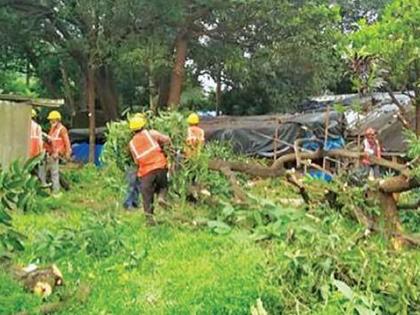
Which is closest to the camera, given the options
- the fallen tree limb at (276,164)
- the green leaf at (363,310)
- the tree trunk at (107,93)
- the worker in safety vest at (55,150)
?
the green leaf at (363,310)

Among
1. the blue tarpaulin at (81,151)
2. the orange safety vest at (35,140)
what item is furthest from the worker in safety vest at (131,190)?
the blue tarpaulin at (81,151)

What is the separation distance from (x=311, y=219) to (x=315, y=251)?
5.43 feet

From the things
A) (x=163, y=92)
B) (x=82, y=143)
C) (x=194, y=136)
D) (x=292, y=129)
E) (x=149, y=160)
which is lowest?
(x=82, y=143)

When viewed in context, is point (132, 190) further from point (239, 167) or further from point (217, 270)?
point (217, 270)

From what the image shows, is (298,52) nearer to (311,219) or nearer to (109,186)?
(109,186)

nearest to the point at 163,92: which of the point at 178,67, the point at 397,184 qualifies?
the point at 178,67

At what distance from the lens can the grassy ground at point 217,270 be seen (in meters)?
6.00

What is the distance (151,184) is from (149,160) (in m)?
0.35

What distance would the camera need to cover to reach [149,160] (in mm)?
10422

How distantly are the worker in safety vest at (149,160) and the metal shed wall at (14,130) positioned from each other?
2165mm

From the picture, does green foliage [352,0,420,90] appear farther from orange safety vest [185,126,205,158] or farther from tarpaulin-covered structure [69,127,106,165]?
tarpaulin-covered structure [69,127,106,165]

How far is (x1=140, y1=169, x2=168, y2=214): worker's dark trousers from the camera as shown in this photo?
34.2 ft

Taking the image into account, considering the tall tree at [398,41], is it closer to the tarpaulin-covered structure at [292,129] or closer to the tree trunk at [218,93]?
the tarpaulin-covered structure at [292,129]

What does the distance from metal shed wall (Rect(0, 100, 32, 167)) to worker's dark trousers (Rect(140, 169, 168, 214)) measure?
2293 millimetres
